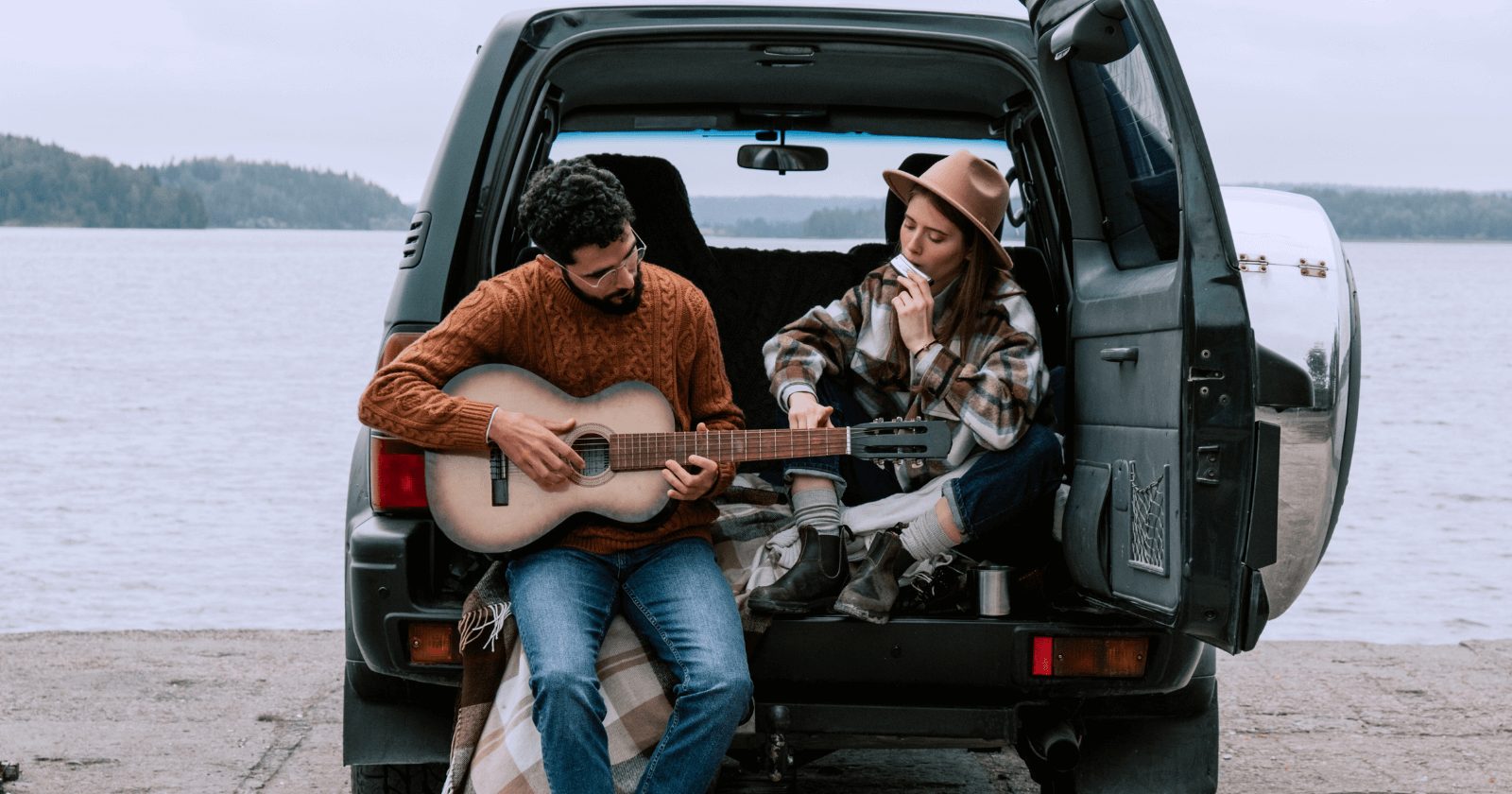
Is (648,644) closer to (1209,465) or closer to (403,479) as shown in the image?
(403,479)

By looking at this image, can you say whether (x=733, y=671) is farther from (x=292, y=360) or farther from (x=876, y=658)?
(x=292, y=360)

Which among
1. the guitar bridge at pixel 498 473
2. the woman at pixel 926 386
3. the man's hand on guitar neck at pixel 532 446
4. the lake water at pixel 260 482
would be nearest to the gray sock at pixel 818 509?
the woman at pixel 926 386

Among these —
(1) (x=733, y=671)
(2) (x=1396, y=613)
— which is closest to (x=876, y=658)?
(1) (x=733, y=671)

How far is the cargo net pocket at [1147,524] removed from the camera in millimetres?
2881

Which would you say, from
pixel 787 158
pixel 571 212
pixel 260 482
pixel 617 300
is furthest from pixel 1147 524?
pixel 260 482

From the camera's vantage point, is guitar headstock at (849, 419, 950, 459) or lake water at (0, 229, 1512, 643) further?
lake water at (0, 229, 1512, 643)

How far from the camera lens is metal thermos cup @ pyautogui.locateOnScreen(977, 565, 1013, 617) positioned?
10.5 ft

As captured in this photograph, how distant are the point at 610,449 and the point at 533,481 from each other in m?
0.17

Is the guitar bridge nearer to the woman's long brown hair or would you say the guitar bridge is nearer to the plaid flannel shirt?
the plaid flannel shirt

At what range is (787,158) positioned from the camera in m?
4.84

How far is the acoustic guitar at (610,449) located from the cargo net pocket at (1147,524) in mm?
432

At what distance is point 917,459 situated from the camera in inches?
138

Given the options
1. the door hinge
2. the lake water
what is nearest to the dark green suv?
the door hinge

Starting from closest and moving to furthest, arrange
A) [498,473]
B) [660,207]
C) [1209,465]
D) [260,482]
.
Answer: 1. [1209,465]
2. [498,473]
3. [660,207]
4. [260,482]
